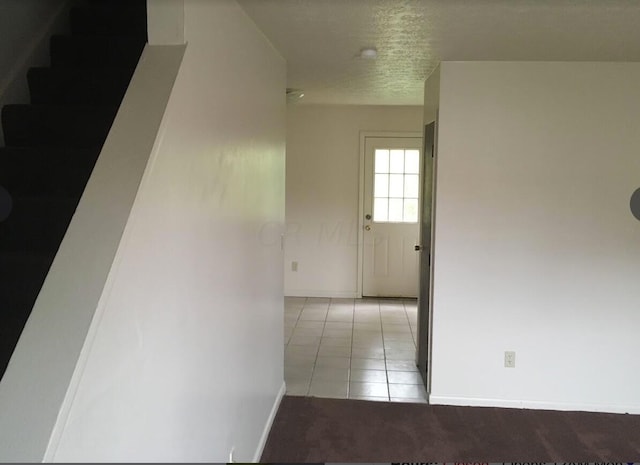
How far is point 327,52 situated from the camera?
113 inches

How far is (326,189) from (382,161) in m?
0.74

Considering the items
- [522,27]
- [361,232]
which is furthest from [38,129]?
[361,232]

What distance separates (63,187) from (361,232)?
4.34 metres

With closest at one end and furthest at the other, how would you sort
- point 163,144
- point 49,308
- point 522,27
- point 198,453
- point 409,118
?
point 49,308 → point 163,144 → point 198,453 → point 522,27 → point 409,118

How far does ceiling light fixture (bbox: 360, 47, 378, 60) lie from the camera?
2.72 meters

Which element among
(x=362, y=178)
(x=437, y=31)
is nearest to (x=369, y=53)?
(x=437, y=31)

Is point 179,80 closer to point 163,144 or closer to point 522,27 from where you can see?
point 163,144

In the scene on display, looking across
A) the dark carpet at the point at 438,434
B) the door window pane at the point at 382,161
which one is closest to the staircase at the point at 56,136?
the dark carpet at the point at 438,434

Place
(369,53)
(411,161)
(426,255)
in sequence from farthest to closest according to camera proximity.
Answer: (411,161) < (426,255) < (369,53)

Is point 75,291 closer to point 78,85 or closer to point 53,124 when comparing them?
point 53,124

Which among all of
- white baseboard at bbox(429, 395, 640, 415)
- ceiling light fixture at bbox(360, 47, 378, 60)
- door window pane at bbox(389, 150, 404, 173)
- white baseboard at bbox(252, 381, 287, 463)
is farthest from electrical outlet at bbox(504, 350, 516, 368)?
door window pane at bbox(389, 150, 404, 173)

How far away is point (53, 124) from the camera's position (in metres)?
2.07

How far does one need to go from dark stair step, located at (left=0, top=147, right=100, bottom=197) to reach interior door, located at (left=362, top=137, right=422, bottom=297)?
4272mm

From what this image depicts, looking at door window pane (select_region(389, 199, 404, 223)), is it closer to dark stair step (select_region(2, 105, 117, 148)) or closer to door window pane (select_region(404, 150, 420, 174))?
door window pane (select_region(404, 150, 420, 174))
